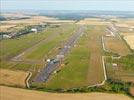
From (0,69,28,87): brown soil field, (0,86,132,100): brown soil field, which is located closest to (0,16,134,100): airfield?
(0,69,28,87): brown soil field

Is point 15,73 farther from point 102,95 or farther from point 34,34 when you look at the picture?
point 34,34

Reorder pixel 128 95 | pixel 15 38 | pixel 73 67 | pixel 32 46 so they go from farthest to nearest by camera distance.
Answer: pixel 15 38 < pixel 32 46 < pixel 73 67 < pixel 128 95

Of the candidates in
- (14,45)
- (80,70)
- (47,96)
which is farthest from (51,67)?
(14,45)

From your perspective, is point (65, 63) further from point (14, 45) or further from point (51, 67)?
point (14, 45)

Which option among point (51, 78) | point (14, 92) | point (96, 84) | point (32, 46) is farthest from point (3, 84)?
point (32, 46)

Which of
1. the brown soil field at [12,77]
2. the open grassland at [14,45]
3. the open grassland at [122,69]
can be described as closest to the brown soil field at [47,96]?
the brown soil field at [12,77]

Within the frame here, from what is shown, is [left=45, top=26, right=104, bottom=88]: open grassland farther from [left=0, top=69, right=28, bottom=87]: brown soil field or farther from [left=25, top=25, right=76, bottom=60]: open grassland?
[left=25, top=25, right=76, bottom=60]: open grassland
